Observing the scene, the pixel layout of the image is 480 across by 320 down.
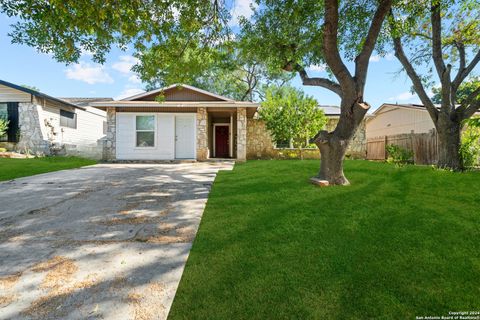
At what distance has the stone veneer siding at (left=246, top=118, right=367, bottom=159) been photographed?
1658cm

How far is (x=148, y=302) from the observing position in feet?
6.72

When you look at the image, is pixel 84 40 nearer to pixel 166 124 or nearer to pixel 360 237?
pixel 166 124

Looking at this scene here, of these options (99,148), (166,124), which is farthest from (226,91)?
(166,124)

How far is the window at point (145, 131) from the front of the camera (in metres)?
14.0

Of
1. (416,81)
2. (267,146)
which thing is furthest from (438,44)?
(267,146)

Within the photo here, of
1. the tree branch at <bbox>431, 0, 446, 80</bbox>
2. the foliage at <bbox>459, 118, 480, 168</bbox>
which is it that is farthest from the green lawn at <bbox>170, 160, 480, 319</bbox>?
the tree branch at <bbox>431, 0, 446, 80</bbox>

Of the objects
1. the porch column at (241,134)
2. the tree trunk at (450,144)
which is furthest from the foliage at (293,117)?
the tree trunk at (450,144)

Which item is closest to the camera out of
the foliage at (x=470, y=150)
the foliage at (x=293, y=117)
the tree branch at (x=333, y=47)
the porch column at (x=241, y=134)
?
the tree branch at (x=333, y=47)

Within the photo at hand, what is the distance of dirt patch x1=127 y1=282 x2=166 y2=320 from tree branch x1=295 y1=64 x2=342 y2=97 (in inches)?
223

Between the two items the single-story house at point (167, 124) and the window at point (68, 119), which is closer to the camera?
the single-story house at point (167, 124)

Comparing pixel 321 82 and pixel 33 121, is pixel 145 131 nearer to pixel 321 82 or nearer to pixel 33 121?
pixel 33 121

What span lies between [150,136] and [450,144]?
43.4 feet

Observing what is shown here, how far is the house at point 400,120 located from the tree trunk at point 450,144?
10878 mm

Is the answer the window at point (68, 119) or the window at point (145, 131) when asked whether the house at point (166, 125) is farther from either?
the window at point (68, 119)
